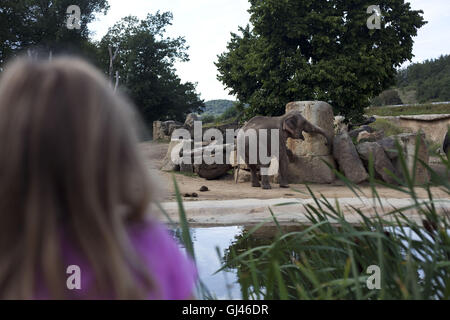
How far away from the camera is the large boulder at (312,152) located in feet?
37.6

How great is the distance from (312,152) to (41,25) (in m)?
20.8

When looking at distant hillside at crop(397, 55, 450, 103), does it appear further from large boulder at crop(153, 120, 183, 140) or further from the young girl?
the young girl

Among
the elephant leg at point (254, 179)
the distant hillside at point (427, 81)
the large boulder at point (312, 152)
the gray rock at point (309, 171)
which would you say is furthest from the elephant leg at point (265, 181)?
the distant hillside at point (427, 81)

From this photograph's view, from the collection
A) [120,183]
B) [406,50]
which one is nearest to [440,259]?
[120,183]

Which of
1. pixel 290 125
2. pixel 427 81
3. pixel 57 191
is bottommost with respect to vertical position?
pixel 57 191

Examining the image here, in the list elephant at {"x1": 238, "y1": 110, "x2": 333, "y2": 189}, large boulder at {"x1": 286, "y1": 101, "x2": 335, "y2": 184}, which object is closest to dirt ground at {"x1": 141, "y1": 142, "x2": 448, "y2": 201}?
elephant at {"x1": 238, "y1": 110, "x2": 333, "y2": 189}

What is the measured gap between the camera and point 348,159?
37.3 feet

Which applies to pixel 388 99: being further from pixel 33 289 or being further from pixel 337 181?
pixel 33 289

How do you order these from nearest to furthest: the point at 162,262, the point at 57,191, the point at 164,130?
the point at 57,191 → the point at 162,262 → the point at 164,130

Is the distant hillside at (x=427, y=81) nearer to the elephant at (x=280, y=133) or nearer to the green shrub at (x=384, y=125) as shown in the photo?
the green shrub at (x=384, y=125)

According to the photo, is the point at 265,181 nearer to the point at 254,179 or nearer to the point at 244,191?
the point at 254,179

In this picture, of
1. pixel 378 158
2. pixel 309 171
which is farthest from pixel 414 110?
pixel 309 171

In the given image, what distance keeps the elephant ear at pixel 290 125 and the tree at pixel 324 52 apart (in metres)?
5.32

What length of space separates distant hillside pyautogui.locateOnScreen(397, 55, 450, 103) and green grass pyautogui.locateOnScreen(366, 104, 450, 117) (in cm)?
1120
